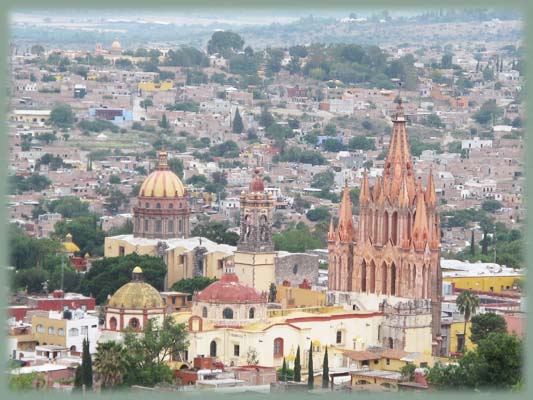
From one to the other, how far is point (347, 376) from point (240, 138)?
75.9 m

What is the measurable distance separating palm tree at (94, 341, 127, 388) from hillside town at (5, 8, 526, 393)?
0.04 m

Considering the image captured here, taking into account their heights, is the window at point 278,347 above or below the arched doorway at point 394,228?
below

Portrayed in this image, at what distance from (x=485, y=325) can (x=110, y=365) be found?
368 inches

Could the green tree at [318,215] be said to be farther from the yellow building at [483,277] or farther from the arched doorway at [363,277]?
the arched doorway at [363,277]

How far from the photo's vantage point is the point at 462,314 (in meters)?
45.0

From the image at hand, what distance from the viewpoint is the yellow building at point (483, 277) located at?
51684 millimetres

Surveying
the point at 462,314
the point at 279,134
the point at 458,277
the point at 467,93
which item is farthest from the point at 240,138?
the point at 462,314

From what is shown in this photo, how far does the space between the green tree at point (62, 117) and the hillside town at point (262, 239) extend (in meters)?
0.12

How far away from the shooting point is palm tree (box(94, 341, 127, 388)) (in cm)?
3484

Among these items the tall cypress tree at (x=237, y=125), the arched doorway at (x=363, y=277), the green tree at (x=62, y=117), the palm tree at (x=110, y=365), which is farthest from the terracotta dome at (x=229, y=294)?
the tall cypress tree at (x=237, y=125)

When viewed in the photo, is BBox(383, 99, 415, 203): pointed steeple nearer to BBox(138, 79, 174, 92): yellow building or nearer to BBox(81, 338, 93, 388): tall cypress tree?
BBox(81, 338, 93, 388): tall cypress tree

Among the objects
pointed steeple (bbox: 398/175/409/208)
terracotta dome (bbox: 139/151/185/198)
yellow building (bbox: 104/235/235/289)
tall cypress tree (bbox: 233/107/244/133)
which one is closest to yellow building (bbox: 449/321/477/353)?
pointed steeple (bbox: 398/175/409/208)

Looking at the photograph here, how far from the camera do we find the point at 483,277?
172 ft

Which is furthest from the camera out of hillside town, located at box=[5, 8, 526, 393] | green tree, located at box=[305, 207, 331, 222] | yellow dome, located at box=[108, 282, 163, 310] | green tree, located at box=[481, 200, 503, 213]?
green tree, located at box=[481, 200, 503, 213]
